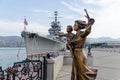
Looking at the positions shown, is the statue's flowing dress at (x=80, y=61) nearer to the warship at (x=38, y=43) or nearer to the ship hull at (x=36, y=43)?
the warship at (x=38, y=43)

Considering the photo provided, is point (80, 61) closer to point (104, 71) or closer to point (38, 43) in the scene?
point (104, 71)

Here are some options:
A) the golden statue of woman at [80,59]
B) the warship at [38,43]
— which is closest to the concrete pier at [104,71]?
the golden statue of woman at [80,59]

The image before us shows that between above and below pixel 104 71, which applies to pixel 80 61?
above

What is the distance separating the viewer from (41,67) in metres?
7.33

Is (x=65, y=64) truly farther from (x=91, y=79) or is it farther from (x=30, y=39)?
(x=30, y=39)

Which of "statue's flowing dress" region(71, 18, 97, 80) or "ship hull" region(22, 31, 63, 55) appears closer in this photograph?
"statue's flowing dress" region(71, 18, 97, 80)

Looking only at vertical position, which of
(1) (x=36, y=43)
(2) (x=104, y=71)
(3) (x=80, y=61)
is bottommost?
(2) (x=104, y=71)

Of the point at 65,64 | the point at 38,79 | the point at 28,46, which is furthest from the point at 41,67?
the point at 28,46

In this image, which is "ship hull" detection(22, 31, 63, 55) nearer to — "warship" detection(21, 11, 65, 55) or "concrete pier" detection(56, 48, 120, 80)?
"warship" detection(21, 11, 65, 55)

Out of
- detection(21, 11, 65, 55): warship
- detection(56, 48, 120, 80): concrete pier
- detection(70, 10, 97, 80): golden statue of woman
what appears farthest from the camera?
detection(21, 11, 65, 55): warship

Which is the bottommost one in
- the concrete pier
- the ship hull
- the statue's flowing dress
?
the concrete pier


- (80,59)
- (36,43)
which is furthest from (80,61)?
(36,43)

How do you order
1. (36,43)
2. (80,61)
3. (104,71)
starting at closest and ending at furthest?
(80,61) → (104,71) → (36,43)

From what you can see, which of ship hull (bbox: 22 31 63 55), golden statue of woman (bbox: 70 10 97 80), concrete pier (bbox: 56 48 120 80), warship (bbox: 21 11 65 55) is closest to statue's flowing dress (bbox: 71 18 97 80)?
golden statue of woman (bbox: 70 10 97 80)
